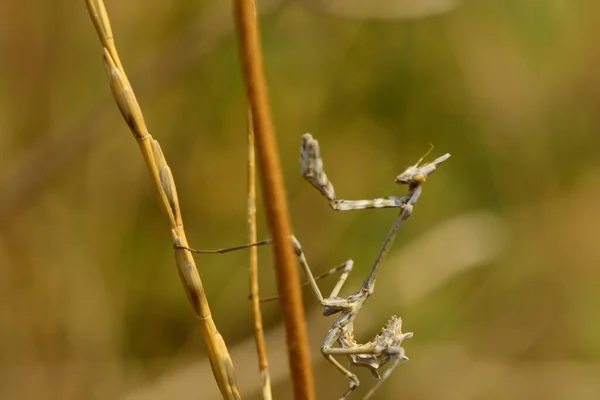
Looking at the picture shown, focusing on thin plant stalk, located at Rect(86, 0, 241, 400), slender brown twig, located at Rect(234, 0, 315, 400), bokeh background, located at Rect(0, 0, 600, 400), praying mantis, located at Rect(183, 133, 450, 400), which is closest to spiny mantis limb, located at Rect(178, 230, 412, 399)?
praying mantis, located at Rect(183, 133, 450, 400)

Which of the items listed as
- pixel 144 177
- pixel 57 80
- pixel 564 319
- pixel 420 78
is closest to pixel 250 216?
pixel 144 177

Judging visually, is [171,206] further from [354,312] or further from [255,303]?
[354,312]

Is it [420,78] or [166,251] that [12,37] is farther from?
[420,78]

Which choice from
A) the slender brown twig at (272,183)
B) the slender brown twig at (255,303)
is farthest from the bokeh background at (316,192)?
the slender brown twig at (272,183)

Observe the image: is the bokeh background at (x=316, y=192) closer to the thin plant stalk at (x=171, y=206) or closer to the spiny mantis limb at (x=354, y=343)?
the spiny mantis limb at (x=354, y=343)

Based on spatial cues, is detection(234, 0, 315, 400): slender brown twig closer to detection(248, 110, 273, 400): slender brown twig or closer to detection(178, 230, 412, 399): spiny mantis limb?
detection(248, 110, 273, 400): slender brown twig

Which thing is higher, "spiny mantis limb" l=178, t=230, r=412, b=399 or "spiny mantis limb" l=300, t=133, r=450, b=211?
"spiny mantis limb" l=300, t=133, r=450, b=211
